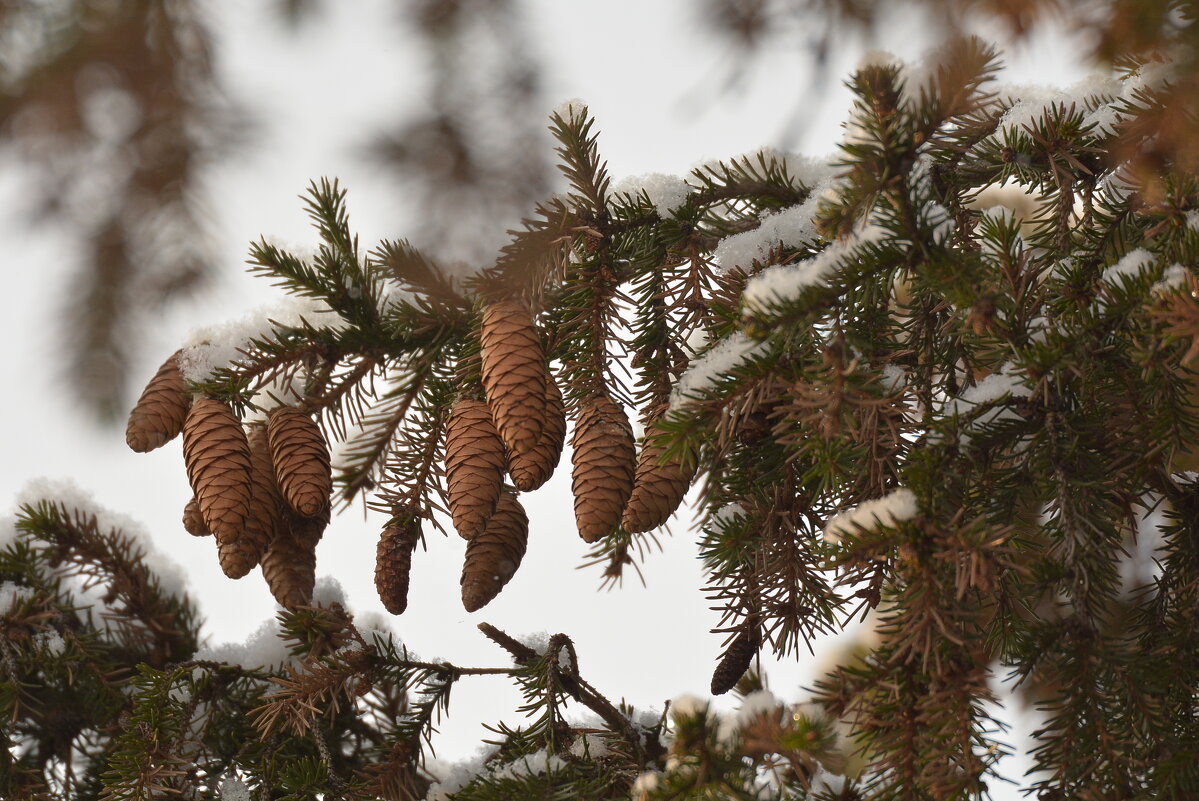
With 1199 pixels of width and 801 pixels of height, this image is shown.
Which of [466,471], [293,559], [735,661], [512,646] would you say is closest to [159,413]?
[293,559]

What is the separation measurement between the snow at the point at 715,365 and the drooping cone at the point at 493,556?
30 centimetres

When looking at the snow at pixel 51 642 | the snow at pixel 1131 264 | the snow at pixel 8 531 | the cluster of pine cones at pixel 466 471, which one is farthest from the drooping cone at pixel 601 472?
the snow at pixel 8 531

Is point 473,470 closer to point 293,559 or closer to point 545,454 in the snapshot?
point 545,454

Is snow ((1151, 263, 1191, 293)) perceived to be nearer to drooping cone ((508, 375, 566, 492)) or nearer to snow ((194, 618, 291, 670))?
drooping cone ((508, 375, 566, 492))

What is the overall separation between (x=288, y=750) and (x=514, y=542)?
18.3 inches

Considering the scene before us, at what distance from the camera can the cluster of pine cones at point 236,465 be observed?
119 cm

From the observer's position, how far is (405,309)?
51.5 inches

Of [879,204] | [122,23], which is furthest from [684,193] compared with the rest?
[122,23]

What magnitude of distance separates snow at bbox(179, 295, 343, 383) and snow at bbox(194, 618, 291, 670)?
439 mm

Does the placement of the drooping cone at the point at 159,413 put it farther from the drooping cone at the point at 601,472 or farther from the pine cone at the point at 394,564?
the drooping cone at the point at 601,472

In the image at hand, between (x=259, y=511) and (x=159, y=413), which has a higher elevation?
(x=159, y=413)

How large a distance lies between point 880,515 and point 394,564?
63cm

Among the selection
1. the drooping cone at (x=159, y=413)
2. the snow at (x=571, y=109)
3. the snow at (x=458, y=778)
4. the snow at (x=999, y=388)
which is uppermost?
the snow at (x=571, y=109)

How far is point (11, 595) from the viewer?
1536 millimetres
